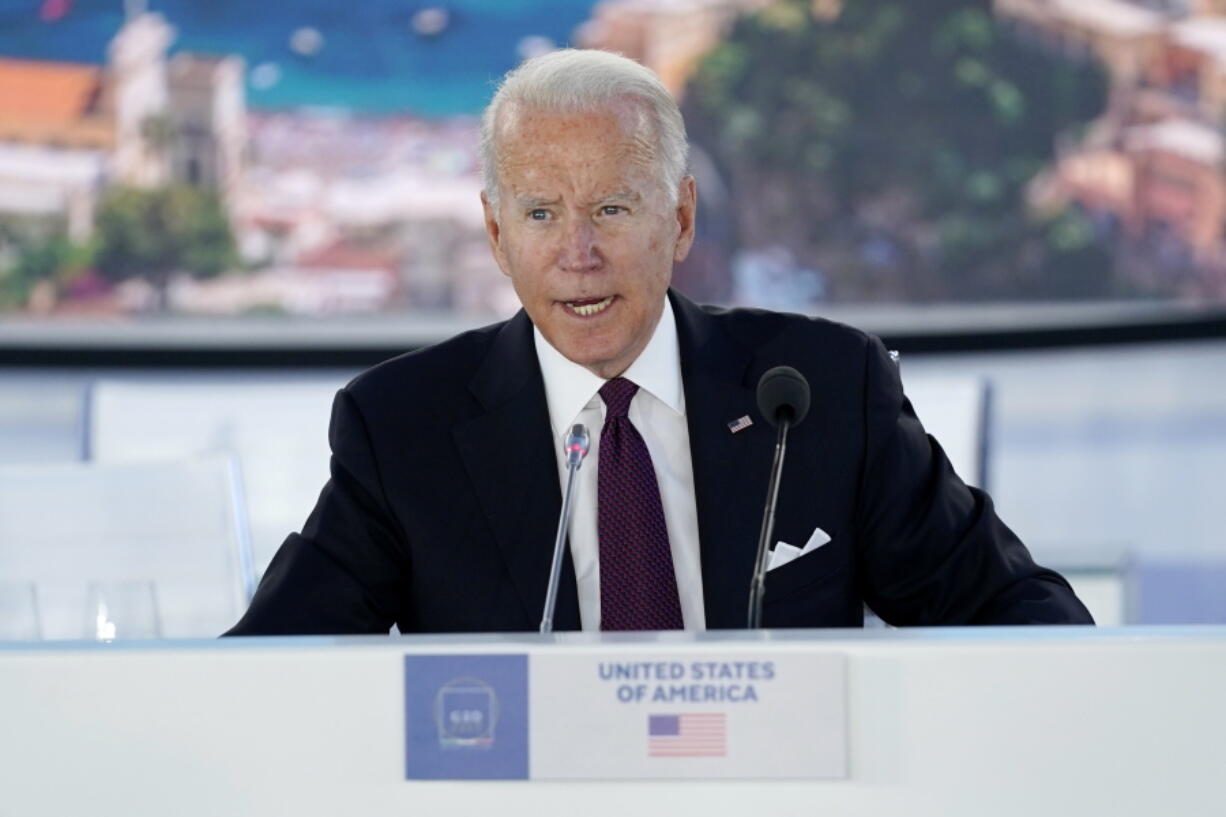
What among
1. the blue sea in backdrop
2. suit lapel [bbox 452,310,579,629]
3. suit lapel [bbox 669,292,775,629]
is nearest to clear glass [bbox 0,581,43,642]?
suit lapel [bbox 452,310,579,629]

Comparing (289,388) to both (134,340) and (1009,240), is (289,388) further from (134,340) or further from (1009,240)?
(1009,240)

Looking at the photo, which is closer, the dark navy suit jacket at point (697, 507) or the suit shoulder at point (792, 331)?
the dark navy suit jacket at point (697, 507)

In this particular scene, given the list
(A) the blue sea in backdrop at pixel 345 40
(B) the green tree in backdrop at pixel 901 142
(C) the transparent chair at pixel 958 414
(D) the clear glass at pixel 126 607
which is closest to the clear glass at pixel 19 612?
(D) the clear glass at pixel 126 607

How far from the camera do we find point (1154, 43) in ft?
16.3

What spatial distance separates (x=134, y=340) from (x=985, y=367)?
2.55m

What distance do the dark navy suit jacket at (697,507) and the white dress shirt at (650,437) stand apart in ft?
0.07

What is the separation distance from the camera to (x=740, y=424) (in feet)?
6.23

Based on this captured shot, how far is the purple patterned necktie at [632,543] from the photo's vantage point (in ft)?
5.85

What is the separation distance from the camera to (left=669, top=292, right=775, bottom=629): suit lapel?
182 centimetres

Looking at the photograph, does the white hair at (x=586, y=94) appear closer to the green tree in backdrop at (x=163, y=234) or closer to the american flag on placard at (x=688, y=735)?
the american flag on placard at (x=688, y=735)

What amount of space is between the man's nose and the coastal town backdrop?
10.5 ft

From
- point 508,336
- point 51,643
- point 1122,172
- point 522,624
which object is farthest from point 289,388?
point 1122,172

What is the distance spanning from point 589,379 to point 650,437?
95 mm

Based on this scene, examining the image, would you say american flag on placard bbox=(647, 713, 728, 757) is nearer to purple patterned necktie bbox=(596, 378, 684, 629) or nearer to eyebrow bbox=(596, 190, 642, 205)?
purple patterned necktie bbox=(596, 378, 684, 629)
